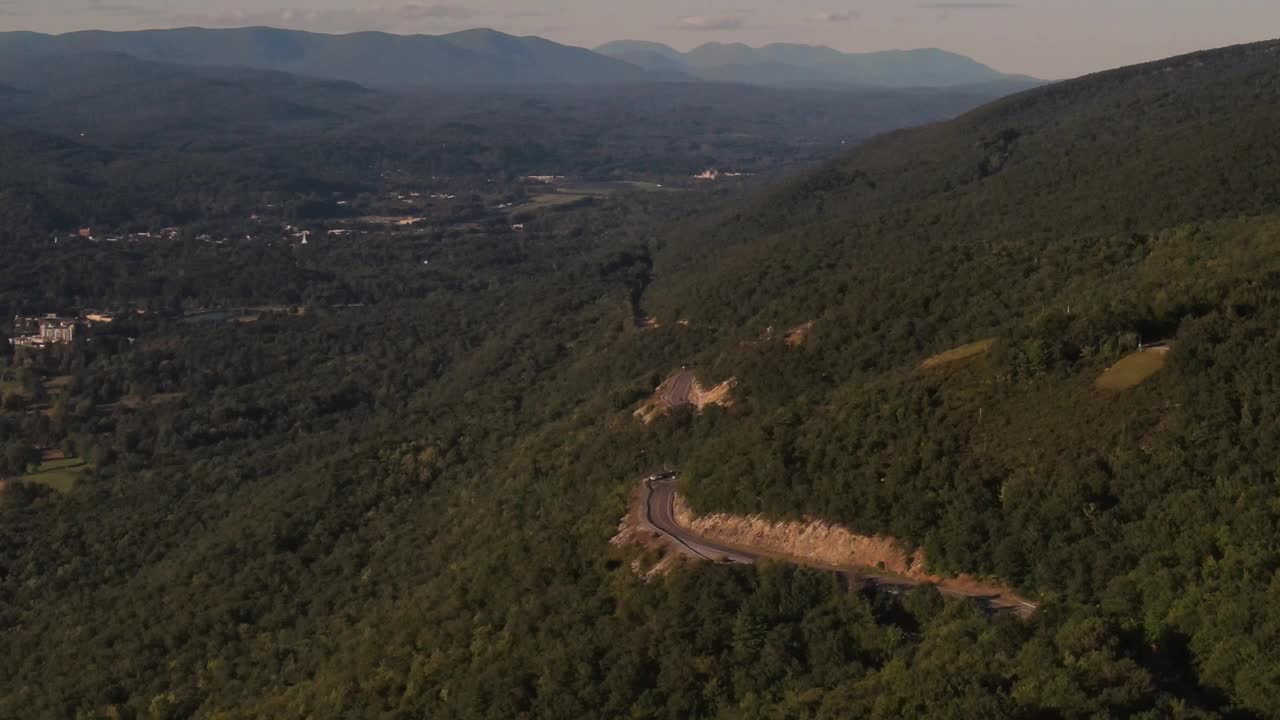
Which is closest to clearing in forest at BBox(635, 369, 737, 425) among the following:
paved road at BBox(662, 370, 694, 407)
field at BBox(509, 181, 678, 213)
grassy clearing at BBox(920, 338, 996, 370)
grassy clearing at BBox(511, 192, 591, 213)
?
paved road at BBox(662, 370, 694, 407)

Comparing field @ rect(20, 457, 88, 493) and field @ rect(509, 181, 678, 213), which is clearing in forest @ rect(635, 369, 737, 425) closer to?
field @ rect(20, 457, 88, 493)

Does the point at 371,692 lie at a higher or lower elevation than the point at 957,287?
lower

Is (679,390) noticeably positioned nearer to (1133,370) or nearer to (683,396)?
(683,396)

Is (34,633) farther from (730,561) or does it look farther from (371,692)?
(730,561)

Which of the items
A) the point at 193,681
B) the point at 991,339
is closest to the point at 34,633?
the point at 193,681

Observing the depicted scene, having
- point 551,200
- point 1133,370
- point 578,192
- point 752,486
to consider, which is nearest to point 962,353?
point 1133,370

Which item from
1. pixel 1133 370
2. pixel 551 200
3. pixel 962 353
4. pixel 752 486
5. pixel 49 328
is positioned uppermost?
pixel 1133 370

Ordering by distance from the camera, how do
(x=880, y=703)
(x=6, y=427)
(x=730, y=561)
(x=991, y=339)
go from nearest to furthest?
(x=880, y=703), (x=730, y=561), (x=991, y=339), (x=6, y=427)
